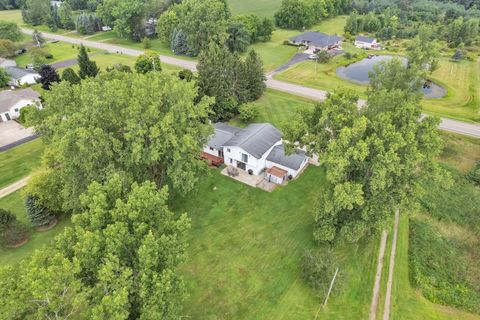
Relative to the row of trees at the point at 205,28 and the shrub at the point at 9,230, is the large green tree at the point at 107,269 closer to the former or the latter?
the shrub at the point at 9,230

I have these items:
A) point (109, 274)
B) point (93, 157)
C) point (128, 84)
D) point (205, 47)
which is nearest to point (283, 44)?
point (205, 47)

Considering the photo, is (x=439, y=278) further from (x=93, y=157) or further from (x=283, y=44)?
(x=283, y=44)

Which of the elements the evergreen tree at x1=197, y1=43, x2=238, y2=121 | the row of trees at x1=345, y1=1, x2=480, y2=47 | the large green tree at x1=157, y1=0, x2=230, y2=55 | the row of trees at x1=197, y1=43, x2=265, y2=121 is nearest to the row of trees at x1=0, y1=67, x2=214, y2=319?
the evergreen tree at x1=197, y1=43, x2=238, y2=121

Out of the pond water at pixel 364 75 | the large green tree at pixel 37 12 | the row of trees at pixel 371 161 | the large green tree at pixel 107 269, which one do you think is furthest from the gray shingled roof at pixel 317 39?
the large green tree at pixel 37 12

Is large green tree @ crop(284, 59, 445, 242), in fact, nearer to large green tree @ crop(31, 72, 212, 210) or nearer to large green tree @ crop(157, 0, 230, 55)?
large green tree @ crop(31, 72, 212, 210)

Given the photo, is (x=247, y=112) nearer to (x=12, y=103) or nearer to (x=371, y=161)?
(x=371, y=161)

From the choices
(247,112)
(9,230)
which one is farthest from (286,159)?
(9,230)
